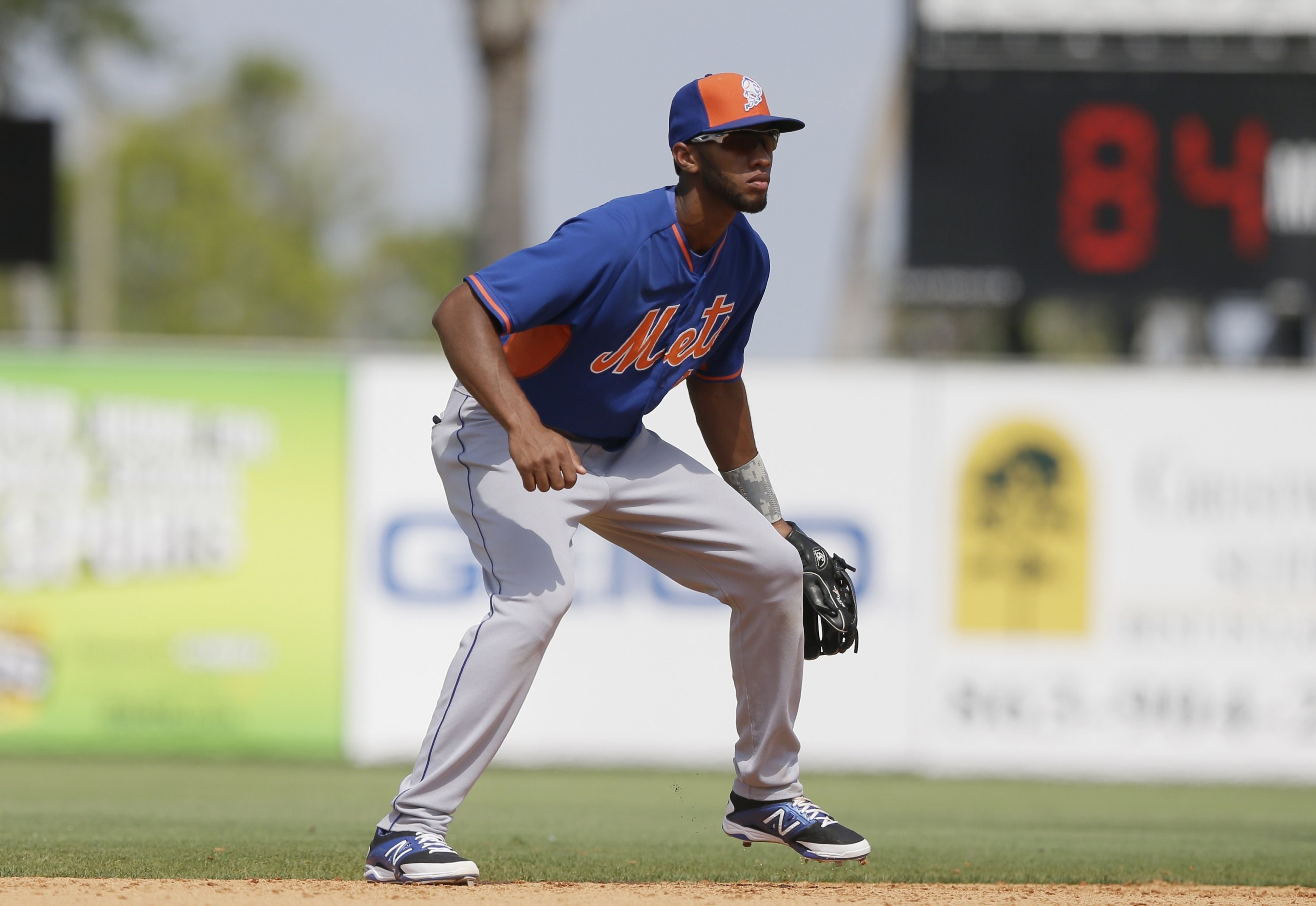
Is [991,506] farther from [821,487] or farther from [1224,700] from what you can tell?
[1224,700]

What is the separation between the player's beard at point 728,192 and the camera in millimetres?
4277

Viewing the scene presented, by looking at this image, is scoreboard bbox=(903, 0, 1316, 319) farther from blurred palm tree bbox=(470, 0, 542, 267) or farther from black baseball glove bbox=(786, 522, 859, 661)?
black baseball glove bbox=(786, 522, 859, 661)

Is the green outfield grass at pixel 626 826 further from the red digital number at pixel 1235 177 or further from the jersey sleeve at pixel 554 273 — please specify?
the red digital number at pixel 1235 177

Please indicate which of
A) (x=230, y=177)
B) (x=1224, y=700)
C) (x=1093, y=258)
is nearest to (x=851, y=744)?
(x=1224, y=700)

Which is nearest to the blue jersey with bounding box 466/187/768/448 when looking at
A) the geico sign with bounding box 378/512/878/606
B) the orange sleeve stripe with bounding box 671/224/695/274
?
the orange sleeve stripe with bounding box 671/224/695/274

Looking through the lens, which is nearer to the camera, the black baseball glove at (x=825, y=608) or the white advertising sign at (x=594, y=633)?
the black baseball glove at (x=825, y=608)

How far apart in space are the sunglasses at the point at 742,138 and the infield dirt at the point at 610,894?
5.89 ft

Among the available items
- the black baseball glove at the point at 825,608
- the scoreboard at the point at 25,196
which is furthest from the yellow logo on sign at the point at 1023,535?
the scoreboard at the point at 25,196

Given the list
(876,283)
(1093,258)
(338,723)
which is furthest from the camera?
(876,283)

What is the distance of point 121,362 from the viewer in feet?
28.9

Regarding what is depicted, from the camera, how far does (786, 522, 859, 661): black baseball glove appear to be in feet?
15.6

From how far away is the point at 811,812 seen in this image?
181 inches

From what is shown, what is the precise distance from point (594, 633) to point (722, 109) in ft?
16.1

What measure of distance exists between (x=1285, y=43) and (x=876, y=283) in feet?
52.2
